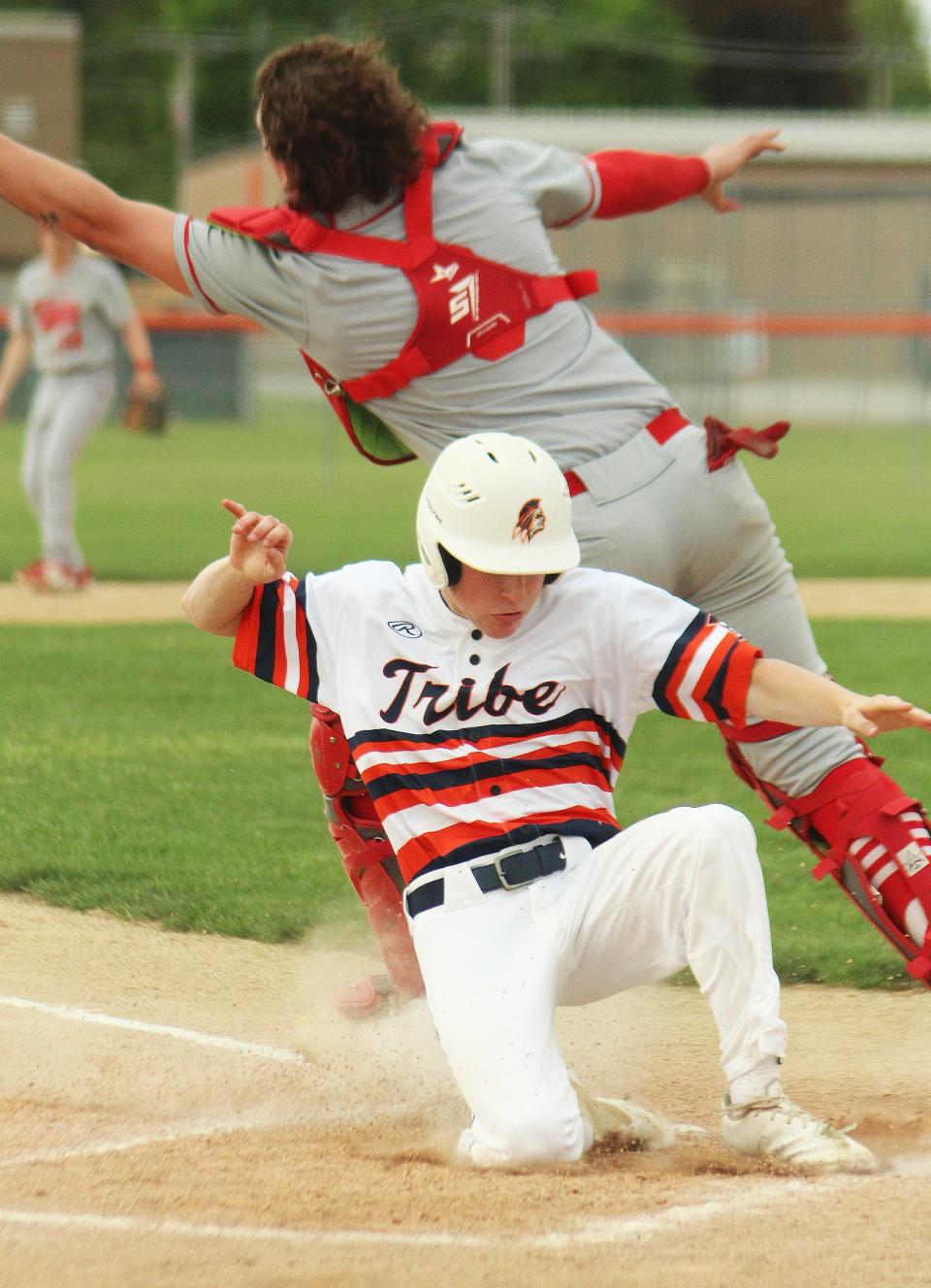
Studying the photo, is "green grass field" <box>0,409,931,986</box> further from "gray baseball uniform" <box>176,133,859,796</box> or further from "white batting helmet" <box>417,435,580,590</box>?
"white batting helmet" <box>417,435,580,590</box>

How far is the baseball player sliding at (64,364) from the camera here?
10258 millimetres

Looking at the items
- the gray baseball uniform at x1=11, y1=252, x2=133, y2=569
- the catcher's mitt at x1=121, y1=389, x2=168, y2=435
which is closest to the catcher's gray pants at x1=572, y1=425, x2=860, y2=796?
the catcher's mitt at x1=121, y1=389, x2=168, y2=435

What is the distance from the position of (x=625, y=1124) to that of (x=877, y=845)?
0.76 m

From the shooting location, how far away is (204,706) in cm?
774

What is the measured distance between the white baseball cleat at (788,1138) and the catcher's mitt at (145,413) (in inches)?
279

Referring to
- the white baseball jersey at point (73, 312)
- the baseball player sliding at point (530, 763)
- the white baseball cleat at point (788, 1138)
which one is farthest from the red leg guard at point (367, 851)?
the white baseball jersey at point (73, 312)

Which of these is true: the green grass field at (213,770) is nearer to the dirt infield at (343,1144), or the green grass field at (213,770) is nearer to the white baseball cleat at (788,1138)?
the dirt infield at (343,1144)

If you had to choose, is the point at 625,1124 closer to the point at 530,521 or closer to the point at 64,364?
the point at 530,521

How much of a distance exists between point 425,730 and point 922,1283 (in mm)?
1309

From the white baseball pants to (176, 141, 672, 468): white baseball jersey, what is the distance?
817 mm

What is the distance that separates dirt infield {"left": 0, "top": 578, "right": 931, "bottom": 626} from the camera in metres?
9.98

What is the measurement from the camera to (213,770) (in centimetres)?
657

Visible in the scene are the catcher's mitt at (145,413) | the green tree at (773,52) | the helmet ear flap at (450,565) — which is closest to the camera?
the helmet ear flap at (450,565)

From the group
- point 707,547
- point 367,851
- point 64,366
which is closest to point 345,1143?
point 367,851
